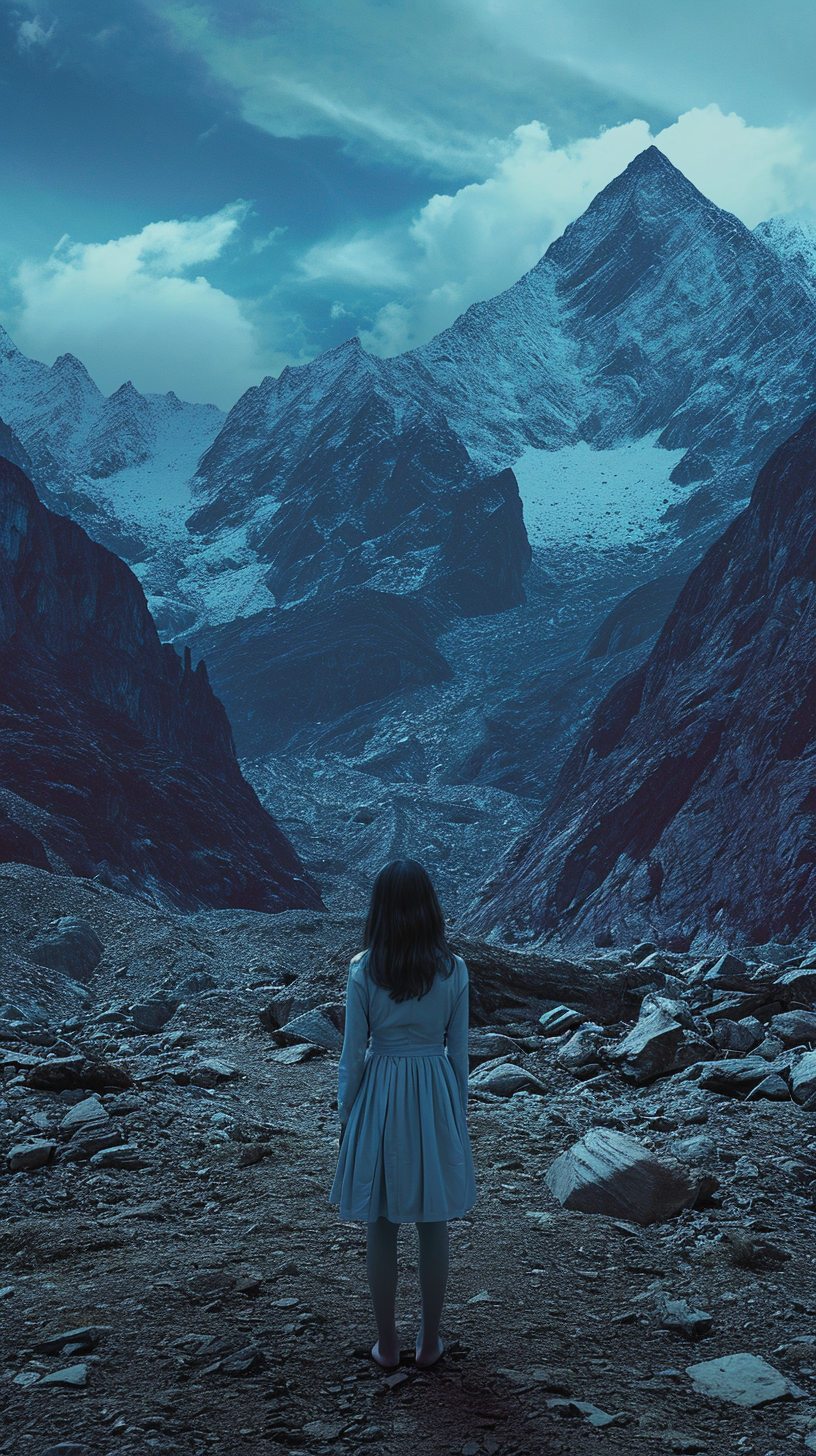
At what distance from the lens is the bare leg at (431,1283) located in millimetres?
3781

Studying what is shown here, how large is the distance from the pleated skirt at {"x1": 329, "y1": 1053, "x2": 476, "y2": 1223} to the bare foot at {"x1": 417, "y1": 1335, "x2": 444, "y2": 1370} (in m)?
0.50

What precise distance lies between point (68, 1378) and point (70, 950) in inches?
676

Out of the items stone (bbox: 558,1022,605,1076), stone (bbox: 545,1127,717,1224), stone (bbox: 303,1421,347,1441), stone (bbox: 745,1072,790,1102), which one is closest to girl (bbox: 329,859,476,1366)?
stone (bbox: 303,1421,347,1441)

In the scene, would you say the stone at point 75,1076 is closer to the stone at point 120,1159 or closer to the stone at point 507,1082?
the stone at point 120,1159

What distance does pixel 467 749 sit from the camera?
143750mm

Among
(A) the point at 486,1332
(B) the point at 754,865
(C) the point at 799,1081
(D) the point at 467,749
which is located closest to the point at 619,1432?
(A) the point at 486,1332

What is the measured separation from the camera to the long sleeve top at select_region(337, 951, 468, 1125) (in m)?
3.96

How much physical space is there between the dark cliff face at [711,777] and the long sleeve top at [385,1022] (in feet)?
123

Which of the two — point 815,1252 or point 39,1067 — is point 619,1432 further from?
point 39,1067

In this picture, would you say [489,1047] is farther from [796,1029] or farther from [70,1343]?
[70,1343]

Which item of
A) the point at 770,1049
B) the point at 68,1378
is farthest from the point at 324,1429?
the point at 770,1049

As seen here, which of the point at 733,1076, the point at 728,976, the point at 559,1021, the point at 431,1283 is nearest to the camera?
the point at 431,1283

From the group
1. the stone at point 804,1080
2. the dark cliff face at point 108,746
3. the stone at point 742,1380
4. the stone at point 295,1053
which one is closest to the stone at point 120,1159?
the stone at point 742,1380

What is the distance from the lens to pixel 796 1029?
959 cm
